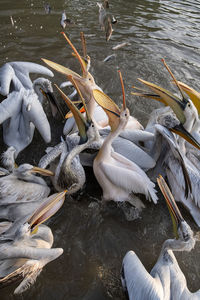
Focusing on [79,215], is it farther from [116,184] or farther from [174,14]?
[174,14]

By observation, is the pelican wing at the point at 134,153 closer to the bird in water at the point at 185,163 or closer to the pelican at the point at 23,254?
the bird in water at the point at 185,163

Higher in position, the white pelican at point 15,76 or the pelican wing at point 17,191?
the white pelican at point 15,76

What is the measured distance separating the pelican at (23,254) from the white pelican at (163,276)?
1.79ft

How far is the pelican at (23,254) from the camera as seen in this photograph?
1.77 metres

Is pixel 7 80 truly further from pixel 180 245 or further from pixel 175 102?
pixel 180 245

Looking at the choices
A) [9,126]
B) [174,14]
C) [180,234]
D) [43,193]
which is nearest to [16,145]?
[9,126]

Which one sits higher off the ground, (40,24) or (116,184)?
A: (40,24)

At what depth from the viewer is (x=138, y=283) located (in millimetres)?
1835

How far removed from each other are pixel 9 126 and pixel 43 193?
1153 mm

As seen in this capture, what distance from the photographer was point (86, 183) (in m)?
3.02

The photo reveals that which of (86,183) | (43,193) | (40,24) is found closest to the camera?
(43,193)

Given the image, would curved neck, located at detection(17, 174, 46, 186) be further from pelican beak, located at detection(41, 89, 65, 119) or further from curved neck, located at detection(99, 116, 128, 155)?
pelican beak, located at detection(41, 89, 65, 119)

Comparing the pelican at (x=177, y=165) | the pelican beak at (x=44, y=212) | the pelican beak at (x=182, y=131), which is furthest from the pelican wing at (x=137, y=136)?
the pelican beak at (x=44, y=212)

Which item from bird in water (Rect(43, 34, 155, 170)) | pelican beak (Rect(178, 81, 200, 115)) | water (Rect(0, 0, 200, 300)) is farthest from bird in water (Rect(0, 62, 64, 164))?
pelican beak (Rect(178, 81, 200, 115))
